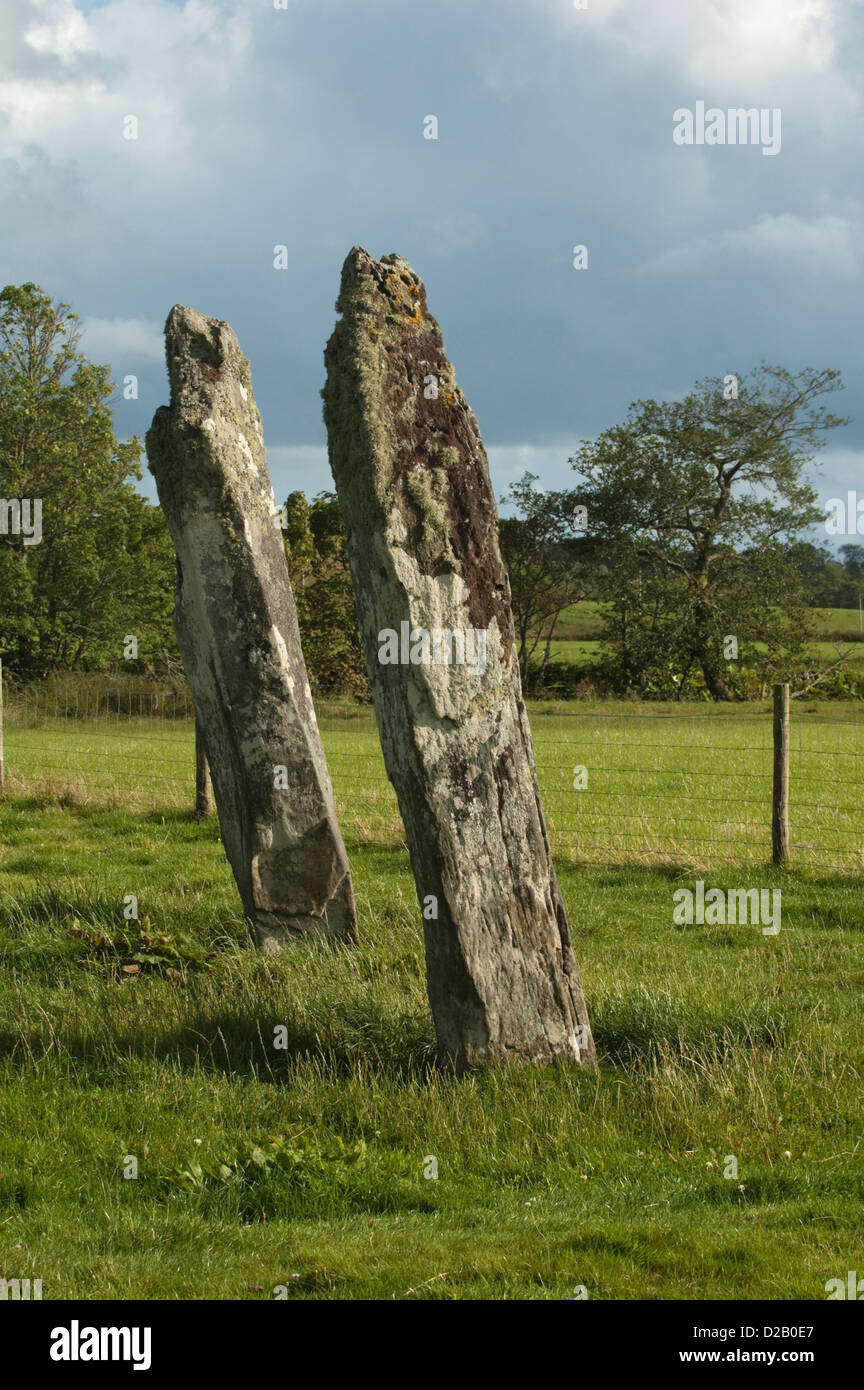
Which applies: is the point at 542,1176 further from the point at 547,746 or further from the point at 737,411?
the point at 737,411

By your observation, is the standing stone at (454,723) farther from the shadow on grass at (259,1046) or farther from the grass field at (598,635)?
the grass field at (598,635)

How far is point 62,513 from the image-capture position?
155 feet

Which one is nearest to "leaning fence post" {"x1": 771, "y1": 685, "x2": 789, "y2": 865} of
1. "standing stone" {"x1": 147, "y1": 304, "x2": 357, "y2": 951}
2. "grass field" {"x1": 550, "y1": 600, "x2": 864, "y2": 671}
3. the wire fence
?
the wire fence

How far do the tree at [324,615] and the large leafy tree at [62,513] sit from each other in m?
6.14

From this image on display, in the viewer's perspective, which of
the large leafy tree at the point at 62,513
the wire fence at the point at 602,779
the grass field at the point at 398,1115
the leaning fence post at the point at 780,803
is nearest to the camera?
the grass field at the point at 398,1115

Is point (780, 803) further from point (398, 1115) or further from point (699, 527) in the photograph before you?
point (699, 527)

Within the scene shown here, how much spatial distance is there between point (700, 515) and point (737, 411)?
502 cm

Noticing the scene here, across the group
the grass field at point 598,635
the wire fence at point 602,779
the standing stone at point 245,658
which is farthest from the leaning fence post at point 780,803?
the grass field at point 598,635

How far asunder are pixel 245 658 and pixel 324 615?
4071 cm

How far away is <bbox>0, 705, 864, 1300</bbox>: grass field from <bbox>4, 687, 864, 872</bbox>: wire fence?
2573 mm

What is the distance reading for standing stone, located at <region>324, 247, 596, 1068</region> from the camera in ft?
20.0

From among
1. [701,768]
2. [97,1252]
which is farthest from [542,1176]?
[701,768]

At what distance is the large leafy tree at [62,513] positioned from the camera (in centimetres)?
4609

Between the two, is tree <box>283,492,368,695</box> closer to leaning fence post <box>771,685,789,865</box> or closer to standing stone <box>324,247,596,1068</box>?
leaning fence post <box>771,685,789,865</box>
